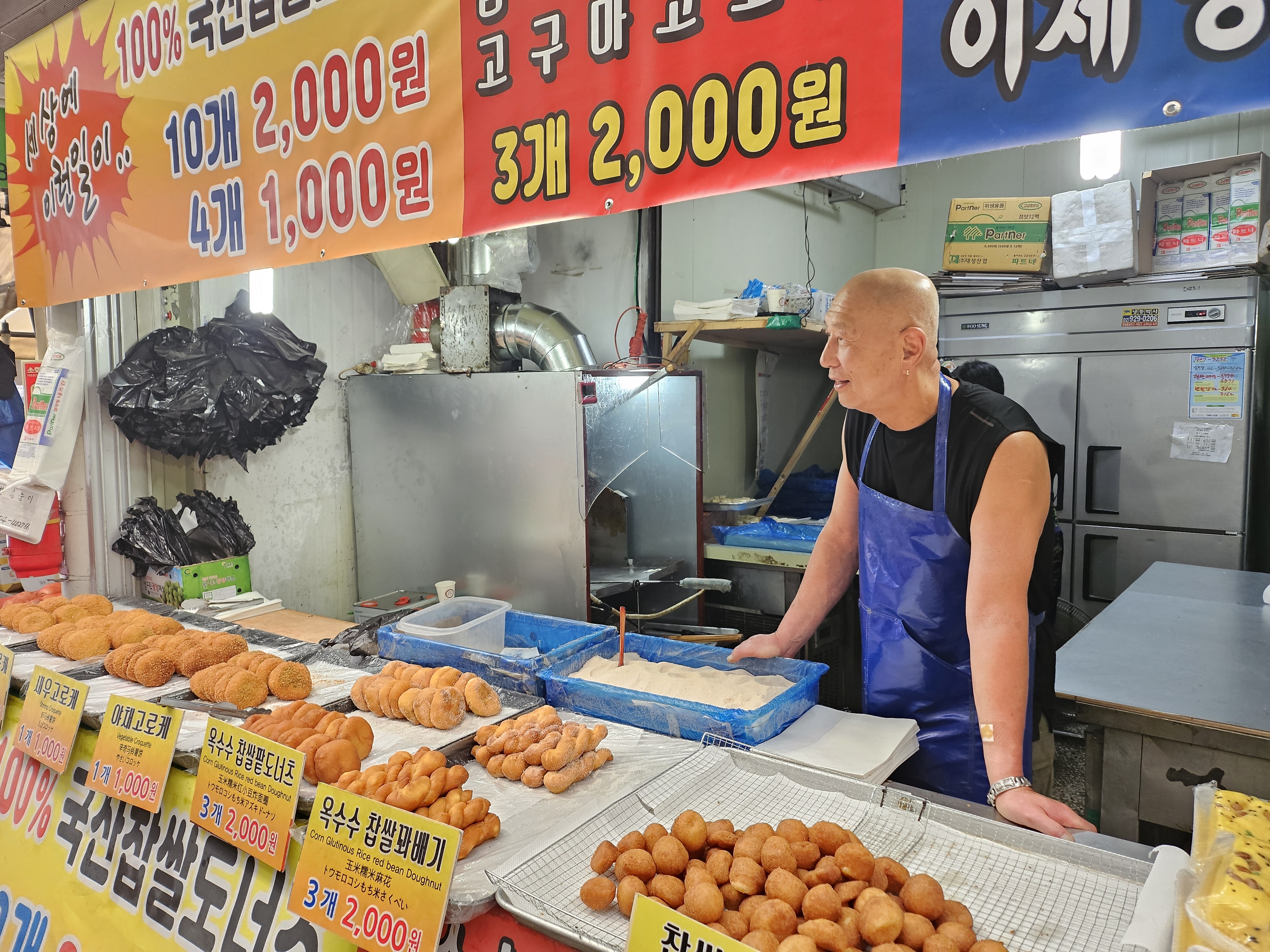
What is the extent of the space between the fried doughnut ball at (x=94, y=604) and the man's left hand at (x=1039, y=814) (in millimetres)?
2635

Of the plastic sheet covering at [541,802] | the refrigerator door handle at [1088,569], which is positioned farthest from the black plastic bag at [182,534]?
the refrigerator door handle at [1088,569]

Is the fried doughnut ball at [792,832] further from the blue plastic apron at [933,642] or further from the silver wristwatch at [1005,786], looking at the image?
the blue plastic apron at [933,642]

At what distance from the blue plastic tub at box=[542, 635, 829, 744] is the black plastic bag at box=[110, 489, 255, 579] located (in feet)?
6.31

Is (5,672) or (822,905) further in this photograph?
(5,672)

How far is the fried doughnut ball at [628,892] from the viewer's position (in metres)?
1.04

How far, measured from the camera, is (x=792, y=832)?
1158 millimetres

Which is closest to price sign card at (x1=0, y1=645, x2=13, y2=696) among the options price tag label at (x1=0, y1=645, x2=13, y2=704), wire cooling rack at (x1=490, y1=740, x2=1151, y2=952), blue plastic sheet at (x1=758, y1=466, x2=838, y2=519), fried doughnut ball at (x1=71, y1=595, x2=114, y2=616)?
price tag label at (x1=0, y1=645, x2=13, y2=704)

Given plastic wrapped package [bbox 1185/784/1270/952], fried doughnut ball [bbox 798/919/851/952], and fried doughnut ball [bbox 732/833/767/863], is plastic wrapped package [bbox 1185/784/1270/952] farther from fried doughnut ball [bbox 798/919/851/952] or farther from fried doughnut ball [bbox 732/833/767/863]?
fried doughnut ball [bbox 732/833/767/863]

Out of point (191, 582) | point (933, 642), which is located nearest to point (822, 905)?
point (933, 642)

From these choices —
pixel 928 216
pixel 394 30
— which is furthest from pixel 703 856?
pixel 928 216

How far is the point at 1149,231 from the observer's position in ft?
15.6

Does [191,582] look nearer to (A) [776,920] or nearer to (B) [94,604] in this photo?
(B) [94,604]

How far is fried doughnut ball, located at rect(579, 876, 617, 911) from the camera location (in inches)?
41.9

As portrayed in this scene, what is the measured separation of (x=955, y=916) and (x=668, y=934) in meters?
0.40
